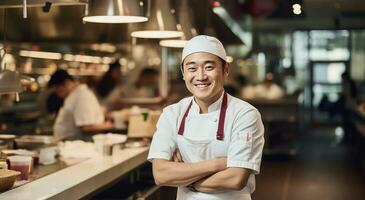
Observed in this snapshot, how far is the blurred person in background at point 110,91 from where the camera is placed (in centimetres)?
855

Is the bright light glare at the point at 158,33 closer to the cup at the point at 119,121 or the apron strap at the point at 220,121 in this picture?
the cup at the point at 119,121

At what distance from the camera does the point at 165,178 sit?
106 inches

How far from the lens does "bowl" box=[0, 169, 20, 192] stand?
9.96 ft

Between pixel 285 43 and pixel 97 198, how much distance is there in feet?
44.0

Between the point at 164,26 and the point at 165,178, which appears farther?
the point at 164,26

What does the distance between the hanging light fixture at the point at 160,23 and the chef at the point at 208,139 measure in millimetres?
2217

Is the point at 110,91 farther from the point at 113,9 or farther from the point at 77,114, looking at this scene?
the point at 113,9

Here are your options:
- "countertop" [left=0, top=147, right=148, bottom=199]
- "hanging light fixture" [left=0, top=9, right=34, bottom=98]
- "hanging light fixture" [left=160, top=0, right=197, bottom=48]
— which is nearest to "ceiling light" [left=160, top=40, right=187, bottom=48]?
"hanging light fixture" [left=160, top=0, right=197, bottom=48]

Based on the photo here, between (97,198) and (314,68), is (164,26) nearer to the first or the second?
(97,198)

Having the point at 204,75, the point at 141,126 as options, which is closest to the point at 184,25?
the point at 141,126

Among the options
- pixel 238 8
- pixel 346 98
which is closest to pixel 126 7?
pixel 238 8

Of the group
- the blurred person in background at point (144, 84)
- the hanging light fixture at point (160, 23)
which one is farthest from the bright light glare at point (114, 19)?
the blurred person in background at point (144, 84)

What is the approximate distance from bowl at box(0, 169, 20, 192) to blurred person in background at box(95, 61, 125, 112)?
17.5 ft

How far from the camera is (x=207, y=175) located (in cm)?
262
